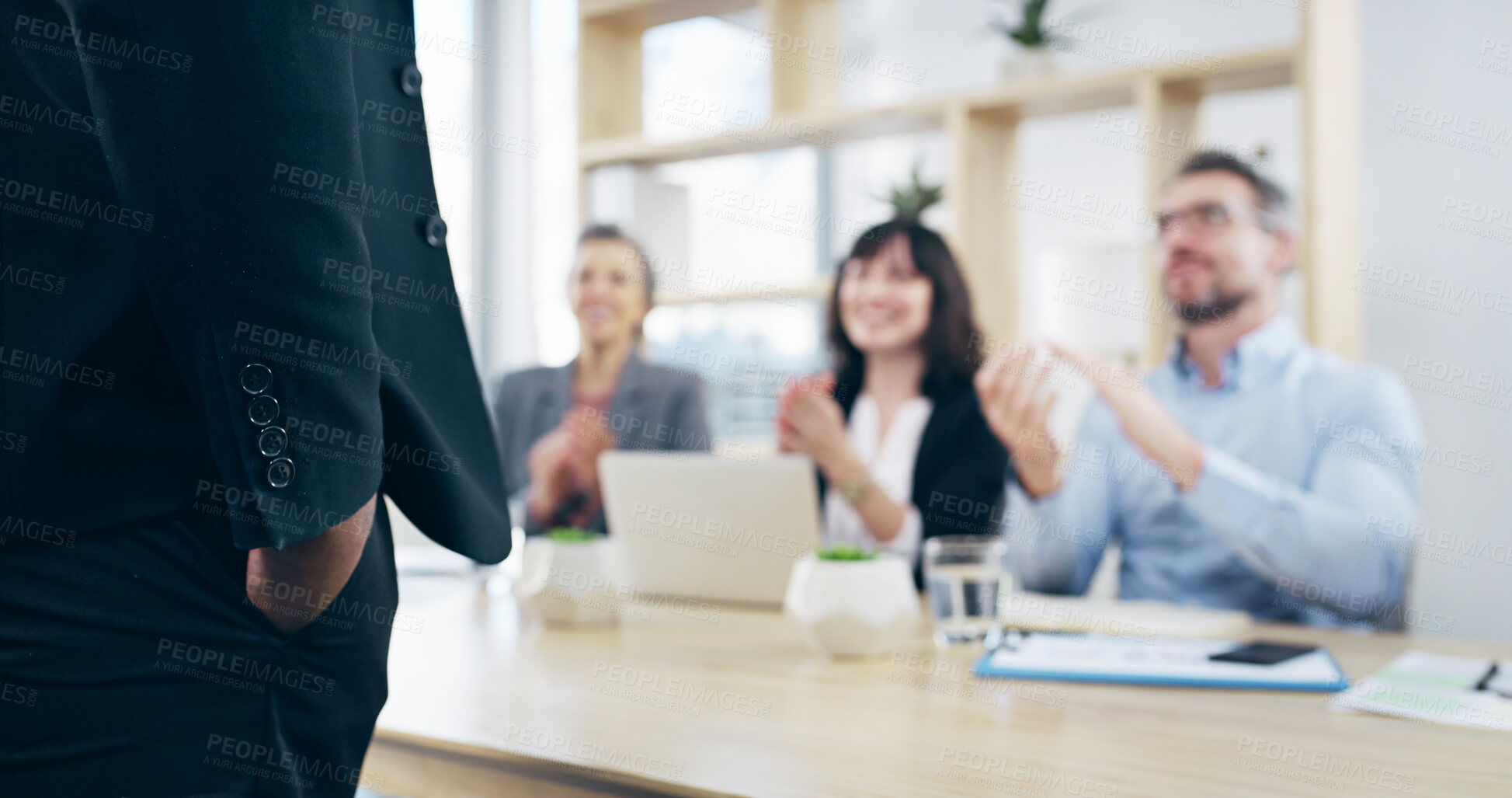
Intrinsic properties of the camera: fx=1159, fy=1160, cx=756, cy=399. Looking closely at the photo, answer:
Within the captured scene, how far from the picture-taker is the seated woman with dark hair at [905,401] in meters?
2.49

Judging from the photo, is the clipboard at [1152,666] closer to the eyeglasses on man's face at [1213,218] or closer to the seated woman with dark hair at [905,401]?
the seated woman with dark hair at [905,401]

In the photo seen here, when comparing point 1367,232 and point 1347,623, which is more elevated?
point 1367,232

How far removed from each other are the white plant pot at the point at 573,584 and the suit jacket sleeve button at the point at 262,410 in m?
1.03

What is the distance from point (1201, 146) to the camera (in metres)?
2.83

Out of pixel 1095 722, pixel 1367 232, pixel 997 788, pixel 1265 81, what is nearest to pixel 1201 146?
pixel 1265 81

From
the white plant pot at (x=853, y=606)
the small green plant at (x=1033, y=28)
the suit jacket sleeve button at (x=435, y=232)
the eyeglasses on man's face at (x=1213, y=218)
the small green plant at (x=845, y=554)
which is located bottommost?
the white plant pot at (x=853, y=606)

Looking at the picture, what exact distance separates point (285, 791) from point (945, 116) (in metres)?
2.61

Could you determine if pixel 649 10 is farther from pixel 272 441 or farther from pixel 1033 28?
pixel 272 441

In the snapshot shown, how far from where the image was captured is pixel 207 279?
686 millimetres

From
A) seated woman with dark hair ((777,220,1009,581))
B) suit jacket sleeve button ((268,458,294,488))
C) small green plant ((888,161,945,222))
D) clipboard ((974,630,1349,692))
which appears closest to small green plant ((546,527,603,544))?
clipboard ((974,630,1349,692))

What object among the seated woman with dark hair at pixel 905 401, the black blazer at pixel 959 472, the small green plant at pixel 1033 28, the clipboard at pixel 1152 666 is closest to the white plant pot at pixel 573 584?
the clipboard at pixel 1152 666

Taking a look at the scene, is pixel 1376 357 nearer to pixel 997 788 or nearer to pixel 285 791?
pixel 997 788

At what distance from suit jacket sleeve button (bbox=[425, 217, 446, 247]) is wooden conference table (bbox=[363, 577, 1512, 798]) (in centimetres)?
46

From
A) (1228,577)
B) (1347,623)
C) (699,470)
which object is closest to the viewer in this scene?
(699,470)
